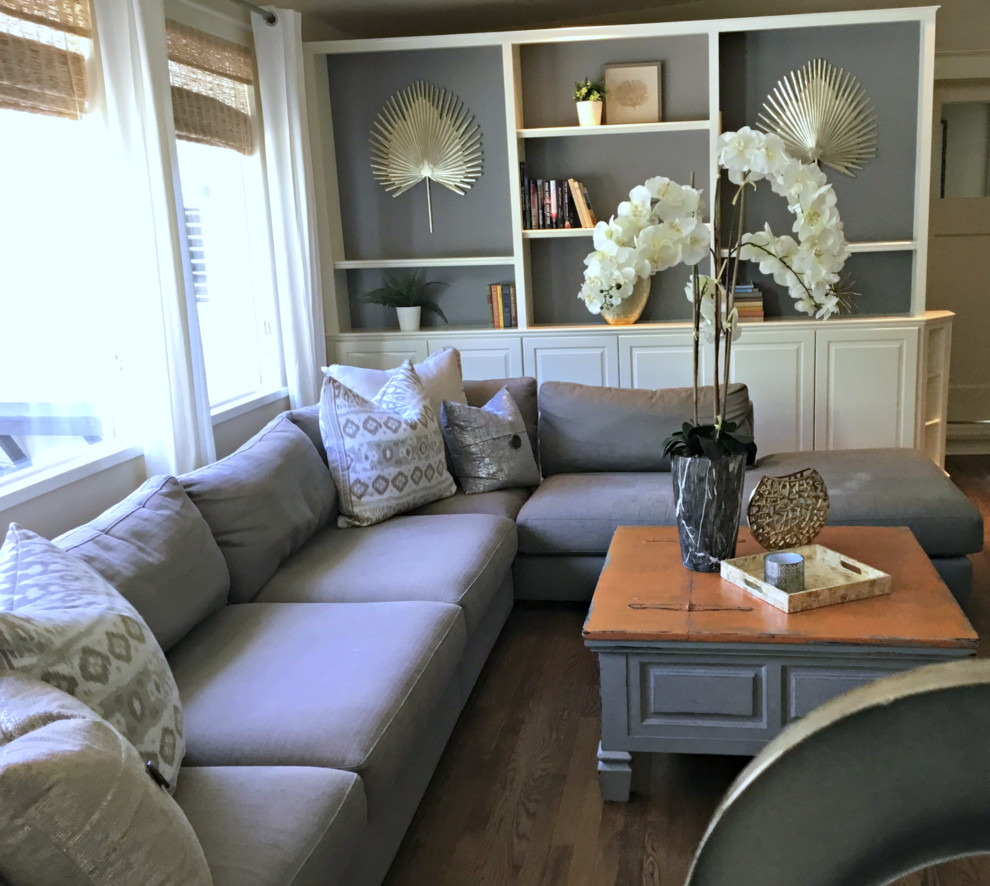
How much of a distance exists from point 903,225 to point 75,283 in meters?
3.70

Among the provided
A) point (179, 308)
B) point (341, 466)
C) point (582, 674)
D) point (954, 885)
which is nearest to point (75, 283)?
point (179, 308)

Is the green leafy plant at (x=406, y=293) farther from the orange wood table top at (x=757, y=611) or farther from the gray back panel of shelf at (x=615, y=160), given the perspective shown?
the orange wood table top at (x=757, y=611)

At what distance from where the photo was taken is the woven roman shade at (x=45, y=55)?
8.61 feet

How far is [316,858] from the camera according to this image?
150 cm

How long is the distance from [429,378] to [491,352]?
3.58 ft

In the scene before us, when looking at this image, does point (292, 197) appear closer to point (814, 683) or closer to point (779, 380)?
point (779, 380)

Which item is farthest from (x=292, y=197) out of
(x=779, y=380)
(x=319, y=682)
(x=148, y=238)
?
(x=319, y=682)

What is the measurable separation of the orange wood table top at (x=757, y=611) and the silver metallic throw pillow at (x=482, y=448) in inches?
37.9

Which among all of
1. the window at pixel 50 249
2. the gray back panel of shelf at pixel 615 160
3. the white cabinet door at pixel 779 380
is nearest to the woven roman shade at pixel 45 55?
the window at pixel 50 249

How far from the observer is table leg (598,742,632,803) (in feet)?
7.30

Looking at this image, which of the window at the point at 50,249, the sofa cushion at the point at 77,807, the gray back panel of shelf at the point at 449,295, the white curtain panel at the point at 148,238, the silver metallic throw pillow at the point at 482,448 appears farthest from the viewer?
the gray back panel of shelf at the point at 449,295

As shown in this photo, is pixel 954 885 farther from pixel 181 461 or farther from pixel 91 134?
pixel 91 134

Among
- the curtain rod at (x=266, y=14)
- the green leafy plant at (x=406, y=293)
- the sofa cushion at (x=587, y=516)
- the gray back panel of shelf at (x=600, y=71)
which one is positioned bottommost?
the sofa cushion at (x=587, y=516)

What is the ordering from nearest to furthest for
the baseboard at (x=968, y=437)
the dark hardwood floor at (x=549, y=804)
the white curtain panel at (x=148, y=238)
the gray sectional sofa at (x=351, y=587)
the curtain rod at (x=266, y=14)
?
the gray sectional sofa at (x=351, y=587) → the dark hardwood floor at (x=549, y=804) → the white curtain panel at (x=148, y=238) → the curtain rod at (x=266, y=14) → the baseboard at (x=968, y=437)
